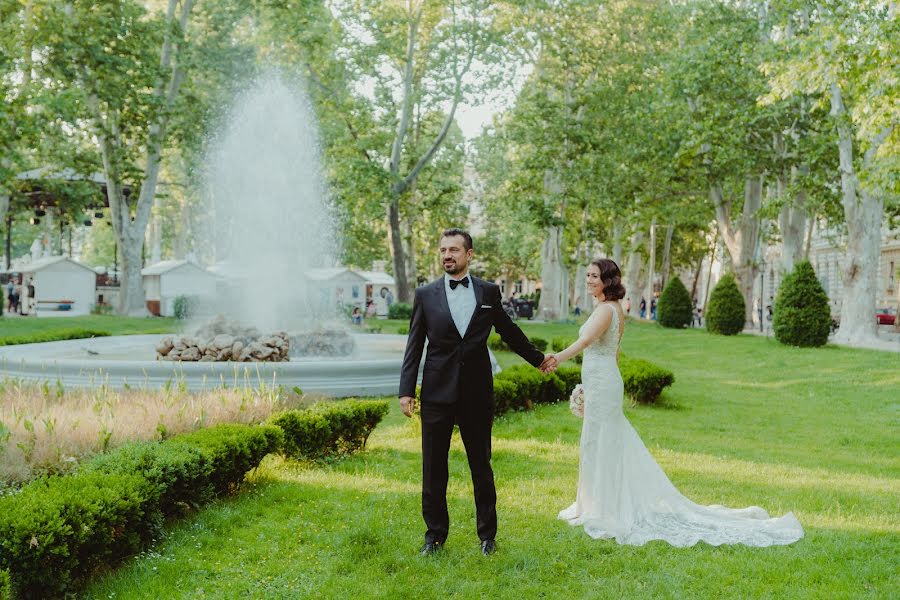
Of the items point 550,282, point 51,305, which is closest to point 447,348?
point 550,282

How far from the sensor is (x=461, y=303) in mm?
5520

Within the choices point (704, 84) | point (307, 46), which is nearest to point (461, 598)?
point (704, 84)

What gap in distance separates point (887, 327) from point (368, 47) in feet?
97.1

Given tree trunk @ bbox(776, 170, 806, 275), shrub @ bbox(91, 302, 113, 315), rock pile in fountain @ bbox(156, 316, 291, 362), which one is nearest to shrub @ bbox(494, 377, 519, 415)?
rock pile in fountain @ bbox(156, 316, 291, 362)

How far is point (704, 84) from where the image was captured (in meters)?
26.6

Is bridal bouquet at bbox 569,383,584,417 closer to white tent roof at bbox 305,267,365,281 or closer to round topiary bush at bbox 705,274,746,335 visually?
round topiary bush at bbox 705,274,746,335

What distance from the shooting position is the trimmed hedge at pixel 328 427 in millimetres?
8031

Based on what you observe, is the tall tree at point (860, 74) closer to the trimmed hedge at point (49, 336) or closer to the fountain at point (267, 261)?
the fountain at point (267, 261)

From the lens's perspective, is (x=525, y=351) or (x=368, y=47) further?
(x=368, y=47)

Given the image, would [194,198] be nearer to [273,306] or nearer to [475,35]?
[475,35]

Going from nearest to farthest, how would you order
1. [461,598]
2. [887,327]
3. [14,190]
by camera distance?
1. [461,598]
2. [14,190]
3. [887,327]

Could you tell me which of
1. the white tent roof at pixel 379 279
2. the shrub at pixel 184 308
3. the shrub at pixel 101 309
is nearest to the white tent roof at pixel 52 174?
the shrub at pixel 101 309

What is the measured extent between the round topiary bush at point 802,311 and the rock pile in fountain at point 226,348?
15.9 metres

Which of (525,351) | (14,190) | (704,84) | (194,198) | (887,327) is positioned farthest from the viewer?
(194,198)
